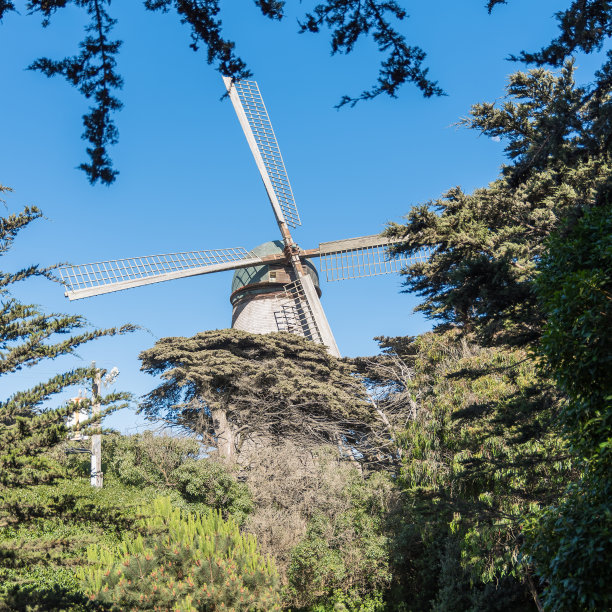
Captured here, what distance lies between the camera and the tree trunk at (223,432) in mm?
19719

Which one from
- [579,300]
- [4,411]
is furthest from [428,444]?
[4,411]

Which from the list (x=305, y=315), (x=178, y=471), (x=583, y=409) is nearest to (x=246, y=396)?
(x=178, y=471)

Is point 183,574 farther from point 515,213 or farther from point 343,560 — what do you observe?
point 515,213

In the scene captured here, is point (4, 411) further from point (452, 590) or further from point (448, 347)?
point (448, 347)

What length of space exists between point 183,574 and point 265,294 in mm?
16235

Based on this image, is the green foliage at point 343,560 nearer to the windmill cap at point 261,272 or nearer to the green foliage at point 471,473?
the green foliage at point 471,473

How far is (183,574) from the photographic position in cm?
1037

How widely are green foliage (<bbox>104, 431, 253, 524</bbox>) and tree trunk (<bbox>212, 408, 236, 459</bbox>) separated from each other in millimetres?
1206

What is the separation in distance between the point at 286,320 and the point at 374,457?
7.45 m

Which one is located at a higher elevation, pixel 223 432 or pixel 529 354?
pixel 223 432

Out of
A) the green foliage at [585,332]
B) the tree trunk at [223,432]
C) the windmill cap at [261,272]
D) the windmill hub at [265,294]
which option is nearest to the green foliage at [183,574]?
the green foliage at [585,332]

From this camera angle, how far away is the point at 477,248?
11.5 meters

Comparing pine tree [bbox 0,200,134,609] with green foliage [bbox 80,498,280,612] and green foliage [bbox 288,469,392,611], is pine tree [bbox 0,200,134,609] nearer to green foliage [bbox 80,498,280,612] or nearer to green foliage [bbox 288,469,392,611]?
green foliage [bbox 80,498,280,612]

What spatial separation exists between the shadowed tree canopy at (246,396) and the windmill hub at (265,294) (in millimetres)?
3537
